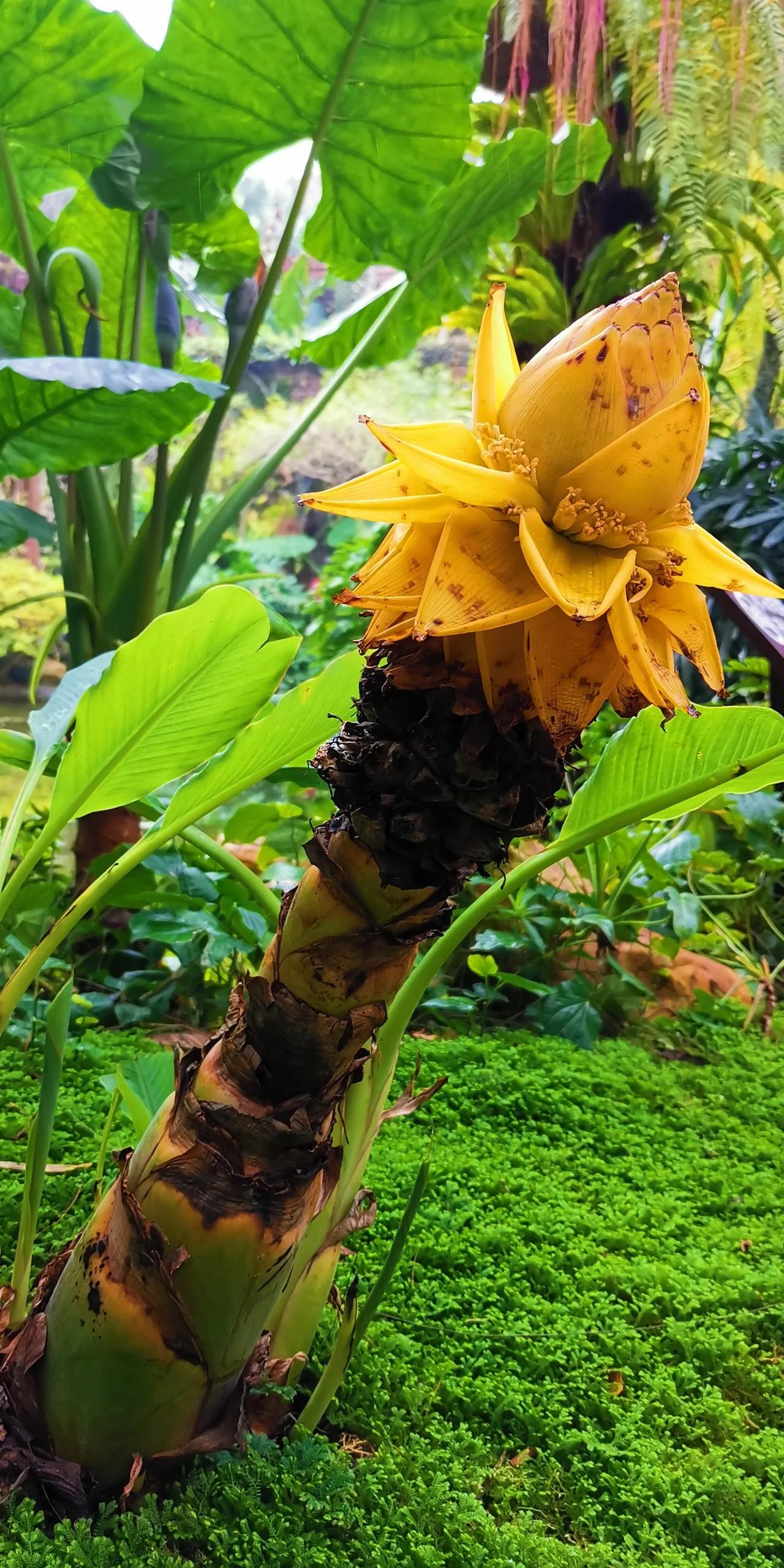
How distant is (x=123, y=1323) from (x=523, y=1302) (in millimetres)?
454

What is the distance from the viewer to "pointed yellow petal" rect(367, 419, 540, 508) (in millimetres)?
395

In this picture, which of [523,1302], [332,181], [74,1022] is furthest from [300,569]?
[523,1302]

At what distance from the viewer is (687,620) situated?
44 centimetres

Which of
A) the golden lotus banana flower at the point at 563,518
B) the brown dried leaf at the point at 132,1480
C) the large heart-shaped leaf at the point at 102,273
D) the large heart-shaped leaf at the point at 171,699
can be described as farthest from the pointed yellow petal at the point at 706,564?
the large heart-shaped leaf at the point at 102,273

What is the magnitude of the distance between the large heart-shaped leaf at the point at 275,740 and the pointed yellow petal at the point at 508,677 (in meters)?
0.18

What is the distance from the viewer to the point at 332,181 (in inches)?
56.2

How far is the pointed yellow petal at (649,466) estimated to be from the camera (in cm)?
40

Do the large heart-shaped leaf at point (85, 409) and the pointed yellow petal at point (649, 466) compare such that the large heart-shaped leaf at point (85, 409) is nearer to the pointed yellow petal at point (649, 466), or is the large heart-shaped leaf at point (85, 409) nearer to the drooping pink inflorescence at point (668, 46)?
the pointed yellow petal at point (649, 466)

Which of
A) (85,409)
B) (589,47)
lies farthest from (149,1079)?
(589,47)

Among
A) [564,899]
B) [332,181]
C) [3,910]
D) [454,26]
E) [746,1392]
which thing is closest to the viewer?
[3,910]

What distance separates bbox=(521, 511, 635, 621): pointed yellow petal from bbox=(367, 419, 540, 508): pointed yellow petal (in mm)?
14

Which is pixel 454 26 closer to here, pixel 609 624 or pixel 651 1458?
pixel 609 624

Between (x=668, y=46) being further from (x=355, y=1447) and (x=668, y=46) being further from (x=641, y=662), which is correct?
(x=355, y=1447)

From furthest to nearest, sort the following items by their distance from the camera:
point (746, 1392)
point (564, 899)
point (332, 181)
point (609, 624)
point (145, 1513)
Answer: point (564, 899) < point (332, 181) < point (746, 1392) < point (145, 1513) < point (609, 624)
